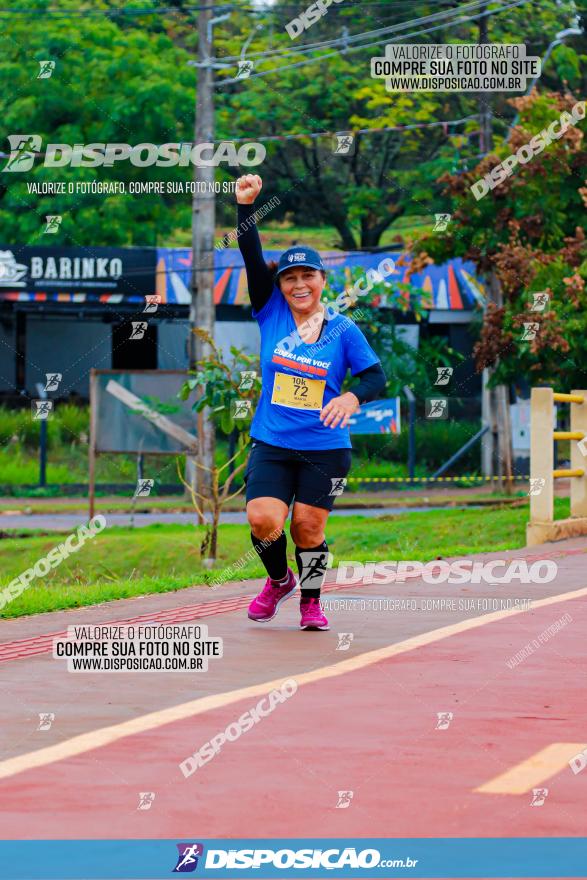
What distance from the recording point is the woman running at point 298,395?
8.37 meters

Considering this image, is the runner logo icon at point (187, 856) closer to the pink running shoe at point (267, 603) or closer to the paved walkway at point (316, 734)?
the paved walkway at point (316, 734)

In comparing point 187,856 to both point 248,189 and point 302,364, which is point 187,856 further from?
point 248,189

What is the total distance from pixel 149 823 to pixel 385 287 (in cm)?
2749

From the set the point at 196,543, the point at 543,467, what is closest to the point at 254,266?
the point at 543,467

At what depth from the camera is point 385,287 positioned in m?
31.5

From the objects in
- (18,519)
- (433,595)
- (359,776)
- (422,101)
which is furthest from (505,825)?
(422,101)

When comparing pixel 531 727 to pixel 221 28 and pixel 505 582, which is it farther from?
pixel 221 28

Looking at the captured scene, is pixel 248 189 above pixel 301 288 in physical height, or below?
above

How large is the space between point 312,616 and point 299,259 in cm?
187

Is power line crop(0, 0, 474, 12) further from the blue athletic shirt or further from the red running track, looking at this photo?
the red running track

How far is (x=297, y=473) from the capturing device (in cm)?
856

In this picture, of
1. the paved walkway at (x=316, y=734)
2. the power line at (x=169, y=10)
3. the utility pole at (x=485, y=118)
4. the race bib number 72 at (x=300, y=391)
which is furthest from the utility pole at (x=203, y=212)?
the paved walkway at (x=316, y=734)

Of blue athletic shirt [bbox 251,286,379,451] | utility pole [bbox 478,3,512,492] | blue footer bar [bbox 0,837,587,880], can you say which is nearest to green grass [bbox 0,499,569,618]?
utility pole [bbox 478,3,512,492]

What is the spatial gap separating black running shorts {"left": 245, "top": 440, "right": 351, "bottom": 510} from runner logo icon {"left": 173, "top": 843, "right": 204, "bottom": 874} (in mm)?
4421
